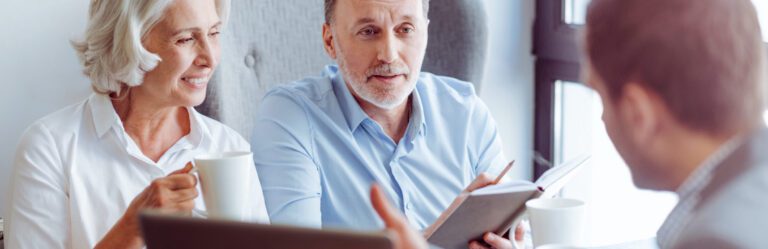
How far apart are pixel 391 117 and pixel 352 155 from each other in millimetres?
139

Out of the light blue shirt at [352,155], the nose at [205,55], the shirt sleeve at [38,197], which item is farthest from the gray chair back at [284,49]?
the shirt sleeve at [38,197]

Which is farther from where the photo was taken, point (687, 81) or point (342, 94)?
point (342, 94)

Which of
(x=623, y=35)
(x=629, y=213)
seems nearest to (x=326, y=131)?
(x=629, y=213)

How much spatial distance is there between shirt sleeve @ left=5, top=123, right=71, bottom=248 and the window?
1575 millimetres

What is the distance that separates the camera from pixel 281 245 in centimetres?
96

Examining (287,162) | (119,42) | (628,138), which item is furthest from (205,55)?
(628,138)

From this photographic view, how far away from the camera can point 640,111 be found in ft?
2.60

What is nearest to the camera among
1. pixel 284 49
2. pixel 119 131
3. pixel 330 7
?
pixel 119 131

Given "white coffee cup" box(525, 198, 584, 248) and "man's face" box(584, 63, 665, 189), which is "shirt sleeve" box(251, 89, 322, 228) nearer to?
"white coffee cup" box(525, 198, 584, 248)

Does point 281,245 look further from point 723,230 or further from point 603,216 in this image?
point 603,216

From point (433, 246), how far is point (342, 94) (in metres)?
0.60

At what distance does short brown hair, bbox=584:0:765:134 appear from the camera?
76 cm

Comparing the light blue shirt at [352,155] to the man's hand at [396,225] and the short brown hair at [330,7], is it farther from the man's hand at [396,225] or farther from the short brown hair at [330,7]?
the man's hand at [396,225]

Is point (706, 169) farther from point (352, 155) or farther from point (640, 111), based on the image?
point (352, 155)
